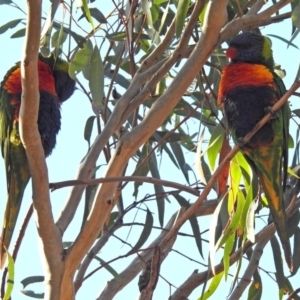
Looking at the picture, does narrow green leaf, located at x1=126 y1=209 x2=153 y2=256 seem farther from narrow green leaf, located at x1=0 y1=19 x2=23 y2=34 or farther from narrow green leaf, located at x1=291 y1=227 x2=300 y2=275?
narrow green leaf, located at x1=0 y1=19 x2=23 y2=34

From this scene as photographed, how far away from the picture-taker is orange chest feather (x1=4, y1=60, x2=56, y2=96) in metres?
1.98

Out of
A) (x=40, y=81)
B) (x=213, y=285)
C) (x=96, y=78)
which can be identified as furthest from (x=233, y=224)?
(x=40, y=81)

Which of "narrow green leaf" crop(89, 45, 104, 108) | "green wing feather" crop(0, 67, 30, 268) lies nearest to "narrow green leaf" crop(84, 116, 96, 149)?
"green wing feather" crop(0, 67, 30, 268)

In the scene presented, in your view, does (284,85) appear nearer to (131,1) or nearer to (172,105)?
(131,1)

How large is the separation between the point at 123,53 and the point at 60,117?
0.36m

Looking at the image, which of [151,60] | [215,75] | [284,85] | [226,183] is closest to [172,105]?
[151,60]

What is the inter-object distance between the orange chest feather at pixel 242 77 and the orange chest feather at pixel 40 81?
21.8 inches

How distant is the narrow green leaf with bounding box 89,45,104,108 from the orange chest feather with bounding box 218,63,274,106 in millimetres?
470

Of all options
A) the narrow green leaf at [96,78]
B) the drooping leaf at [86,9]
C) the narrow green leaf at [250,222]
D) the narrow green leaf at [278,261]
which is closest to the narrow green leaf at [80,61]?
the narrow green leaf at [96,78]

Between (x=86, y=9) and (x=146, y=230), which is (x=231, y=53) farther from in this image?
(x=86, y=9)

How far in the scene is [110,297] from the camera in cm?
177

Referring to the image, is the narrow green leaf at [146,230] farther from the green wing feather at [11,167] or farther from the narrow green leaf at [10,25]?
the narrow green leaf at [10,25]

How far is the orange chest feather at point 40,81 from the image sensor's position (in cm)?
198

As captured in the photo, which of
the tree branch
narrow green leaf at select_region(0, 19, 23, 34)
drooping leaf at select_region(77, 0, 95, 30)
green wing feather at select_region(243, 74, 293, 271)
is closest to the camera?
the tree branch
